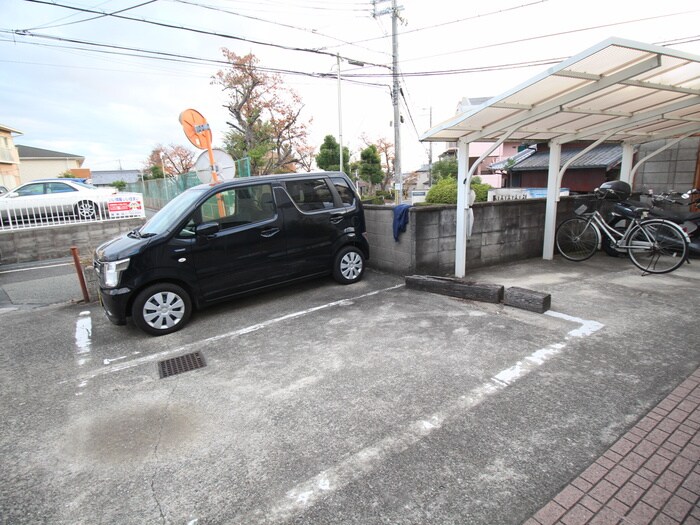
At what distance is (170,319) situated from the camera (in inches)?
170

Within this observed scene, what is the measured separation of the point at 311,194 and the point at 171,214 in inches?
73.1

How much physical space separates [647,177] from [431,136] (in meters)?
5.94

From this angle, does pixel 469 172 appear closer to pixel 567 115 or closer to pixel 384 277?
pixel 567 115

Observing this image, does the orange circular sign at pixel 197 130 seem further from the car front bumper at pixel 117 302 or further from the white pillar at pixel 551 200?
the white pillar at pixel 551 200

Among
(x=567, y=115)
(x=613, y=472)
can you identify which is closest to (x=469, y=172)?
(x=567, y=115)

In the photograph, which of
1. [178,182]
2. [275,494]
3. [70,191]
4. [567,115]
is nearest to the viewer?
[275,494]

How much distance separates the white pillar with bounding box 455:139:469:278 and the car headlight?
4510 millimetres

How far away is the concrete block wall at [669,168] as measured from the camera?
7.50 m

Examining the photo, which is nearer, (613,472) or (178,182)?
(613,472)

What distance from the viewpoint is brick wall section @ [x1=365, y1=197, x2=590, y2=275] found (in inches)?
228

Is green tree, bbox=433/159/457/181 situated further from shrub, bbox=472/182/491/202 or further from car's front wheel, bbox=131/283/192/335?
car's front wheel, bbox=131/283/192/335

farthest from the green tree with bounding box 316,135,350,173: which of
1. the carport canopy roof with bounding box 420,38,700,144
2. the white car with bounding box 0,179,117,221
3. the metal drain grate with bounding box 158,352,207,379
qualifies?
the metal drain grate with bounding box 158,352,207,379

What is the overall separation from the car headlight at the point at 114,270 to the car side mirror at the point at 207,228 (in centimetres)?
81

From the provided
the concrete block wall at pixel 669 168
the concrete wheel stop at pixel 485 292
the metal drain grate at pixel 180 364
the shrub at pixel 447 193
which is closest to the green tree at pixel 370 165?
the shrub at pixel 447 193
